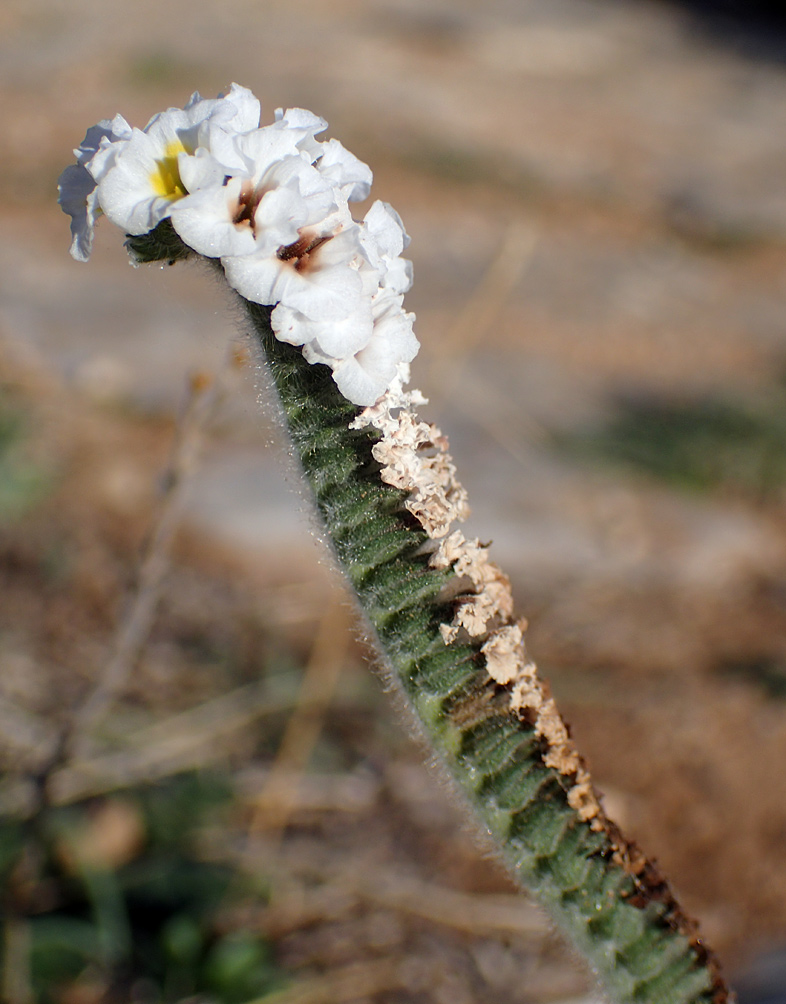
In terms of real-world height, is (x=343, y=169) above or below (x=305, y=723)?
above

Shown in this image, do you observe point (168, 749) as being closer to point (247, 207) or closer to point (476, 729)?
point (476, 729)

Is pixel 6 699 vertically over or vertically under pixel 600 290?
under

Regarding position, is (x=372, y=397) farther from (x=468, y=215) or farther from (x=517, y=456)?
(x=468, y=215)

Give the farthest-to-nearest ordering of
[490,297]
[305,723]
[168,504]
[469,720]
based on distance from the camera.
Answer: [490,297] → [305,723] → [168,504] → [469,720]

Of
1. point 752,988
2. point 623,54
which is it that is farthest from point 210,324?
point 623,54

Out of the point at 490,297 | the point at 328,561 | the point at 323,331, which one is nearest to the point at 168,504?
the point at 328,561
